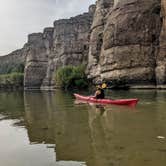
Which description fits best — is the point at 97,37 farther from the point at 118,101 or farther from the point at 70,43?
the point at 118,101

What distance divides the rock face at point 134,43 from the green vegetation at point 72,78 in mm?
13588

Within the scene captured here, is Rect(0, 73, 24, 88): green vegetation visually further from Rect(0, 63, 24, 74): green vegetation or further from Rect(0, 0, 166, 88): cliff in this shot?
Rect(0, 0, 166, 88): cliff

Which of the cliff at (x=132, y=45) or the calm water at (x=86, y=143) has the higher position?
the cliff at (x=132, y=45)

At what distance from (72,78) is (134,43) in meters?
20.9

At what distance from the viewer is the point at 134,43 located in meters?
52.7

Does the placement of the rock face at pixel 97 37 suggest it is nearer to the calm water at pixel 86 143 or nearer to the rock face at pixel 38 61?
the calm water at pixel 86 143

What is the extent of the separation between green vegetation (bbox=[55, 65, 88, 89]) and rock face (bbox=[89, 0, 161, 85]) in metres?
13.6

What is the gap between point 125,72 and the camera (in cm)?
5238

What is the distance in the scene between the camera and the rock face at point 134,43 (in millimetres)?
51344

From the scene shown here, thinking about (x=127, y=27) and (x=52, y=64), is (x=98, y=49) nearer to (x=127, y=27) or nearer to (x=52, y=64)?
(x=127, y=27)

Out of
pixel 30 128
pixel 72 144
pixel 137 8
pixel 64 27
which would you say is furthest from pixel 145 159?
pixel 64 27

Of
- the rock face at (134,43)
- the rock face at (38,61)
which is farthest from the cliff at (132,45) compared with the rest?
the rock face at (38,61)

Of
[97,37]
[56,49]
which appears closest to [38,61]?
[56,49]

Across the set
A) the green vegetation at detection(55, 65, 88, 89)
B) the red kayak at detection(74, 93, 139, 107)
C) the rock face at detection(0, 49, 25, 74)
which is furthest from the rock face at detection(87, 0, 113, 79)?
the rock face at detection(0, 49, 25, 74)
